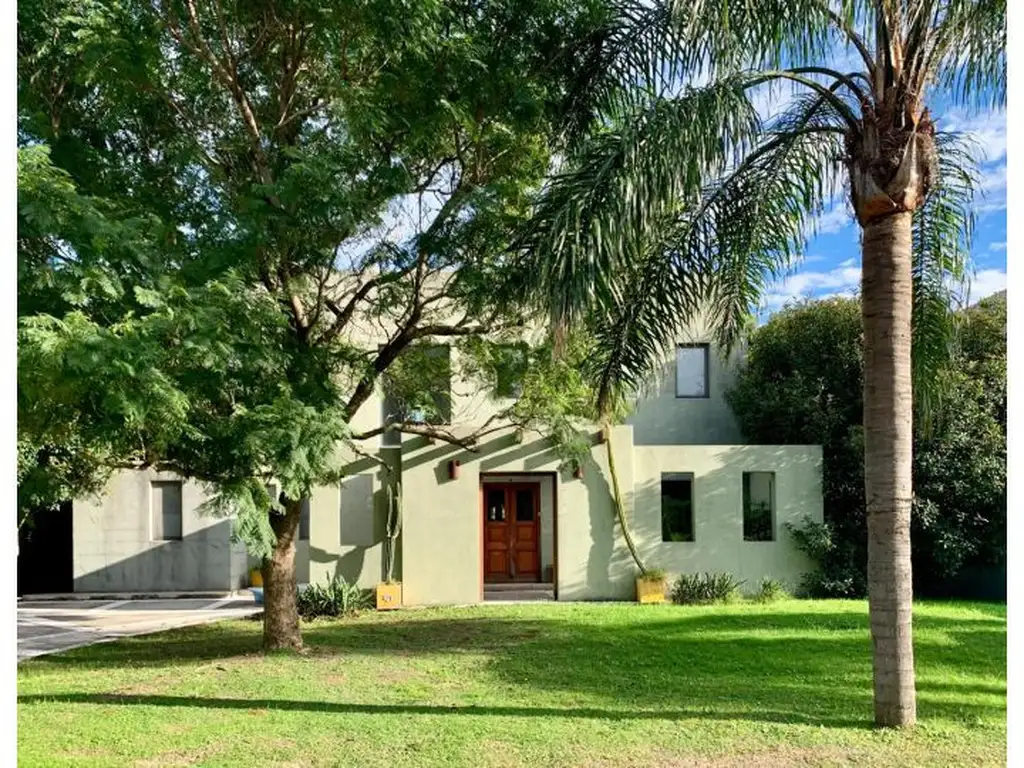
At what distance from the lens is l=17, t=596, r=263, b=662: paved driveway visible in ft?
43.6

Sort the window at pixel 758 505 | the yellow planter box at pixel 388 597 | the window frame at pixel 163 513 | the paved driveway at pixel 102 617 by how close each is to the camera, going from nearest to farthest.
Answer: the paved driveway at pixel 102 617, the yellow planter box at pixel 388 597, the window at pixel 758 505, the window frame at pixel 163 513

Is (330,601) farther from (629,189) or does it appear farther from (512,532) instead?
(629,189)

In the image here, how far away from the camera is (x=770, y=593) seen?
1543 cm

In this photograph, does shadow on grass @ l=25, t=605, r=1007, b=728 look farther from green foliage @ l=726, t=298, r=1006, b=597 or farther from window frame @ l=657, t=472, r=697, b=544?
green foliage @ l=726, t=298, r=1006, b=597

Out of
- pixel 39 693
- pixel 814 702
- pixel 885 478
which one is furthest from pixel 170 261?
pixel 814 702

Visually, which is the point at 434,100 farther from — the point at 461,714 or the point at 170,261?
the point at 461,714

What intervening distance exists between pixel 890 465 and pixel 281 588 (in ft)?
24.7

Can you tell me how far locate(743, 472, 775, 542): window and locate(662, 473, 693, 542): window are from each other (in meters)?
1.14

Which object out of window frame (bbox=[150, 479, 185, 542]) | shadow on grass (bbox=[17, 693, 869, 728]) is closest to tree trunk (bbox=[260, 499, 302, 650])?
shadow on grass (bbox=[17, 693, 869, 728])

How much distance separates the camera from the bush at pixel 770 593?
15.3 metres

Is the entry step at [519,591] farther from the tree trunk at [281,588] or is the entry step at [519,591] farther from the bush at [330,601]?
Result: the tree trunk at [281,588]

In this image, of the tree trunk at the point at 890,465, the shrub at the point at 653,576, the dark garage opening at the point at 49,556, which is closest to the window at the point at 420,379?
the shrub at the point at 653,576

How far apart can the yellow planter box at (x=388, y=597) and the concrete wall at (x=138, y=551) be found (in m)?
6.06

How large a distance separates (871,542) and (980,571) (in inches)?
461
